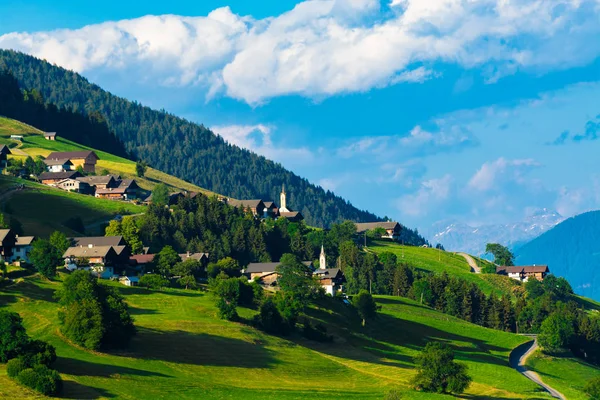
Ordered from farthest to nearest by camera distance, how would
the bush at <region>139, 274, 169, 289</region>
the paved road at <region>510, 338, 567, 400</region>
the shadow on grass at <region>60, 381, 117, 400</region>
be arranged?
the bush at <region>139, 274, 169, 289</region>, the paved road at <region>510, 338, 567, 400</region>, the shadow on grass at <region>60, 381, 117, 400</region>

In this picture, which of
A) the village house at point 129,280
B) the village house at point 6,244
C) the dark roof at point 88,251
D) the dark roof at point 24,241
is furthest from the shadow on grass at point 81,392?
the dark roof at point 88,251

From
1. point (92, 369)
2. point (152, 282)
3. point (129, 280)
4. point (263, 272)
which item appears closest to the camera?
point (92, 369)

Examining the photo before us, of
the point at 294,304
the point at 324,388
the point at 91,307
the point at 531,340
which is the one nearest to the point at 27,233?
the point at 294,304

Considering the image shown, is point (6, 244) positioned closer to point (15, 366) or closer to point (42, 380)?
point (15, 366)

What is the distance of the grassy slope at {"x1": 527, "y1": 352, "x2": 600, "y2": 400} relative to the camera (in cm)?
13838

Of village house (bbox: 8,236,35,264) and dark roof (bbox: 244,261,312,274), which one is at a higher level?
dark roof (bbox: 244,261,312,274)

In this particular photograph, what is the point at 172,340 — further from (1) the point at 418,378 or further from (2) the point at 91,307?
(1) the point at 418,378

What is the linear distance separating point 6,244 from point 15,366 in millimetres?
58234

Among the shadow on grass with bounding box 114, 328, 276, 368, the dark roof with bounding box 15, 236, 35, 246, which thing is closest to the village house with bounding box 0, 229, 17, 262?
the dark roof with bounding box 15, 236, 35, 246

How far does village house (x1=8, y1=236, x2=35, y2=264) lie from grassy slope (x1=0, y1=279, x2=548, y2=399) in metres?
17.7

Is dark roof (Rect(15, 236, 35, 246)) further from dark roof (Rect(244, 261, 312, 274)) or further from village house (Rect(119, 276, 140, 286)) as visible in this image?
dark roof (Rect(244, 261, 312, 274))

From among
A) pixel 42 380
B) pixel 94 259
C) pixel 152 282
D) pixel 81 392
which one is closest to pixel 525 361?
pixel 152 282

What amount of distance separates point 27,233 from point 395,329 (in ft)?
218

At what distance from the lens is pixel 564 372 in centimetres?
15750
